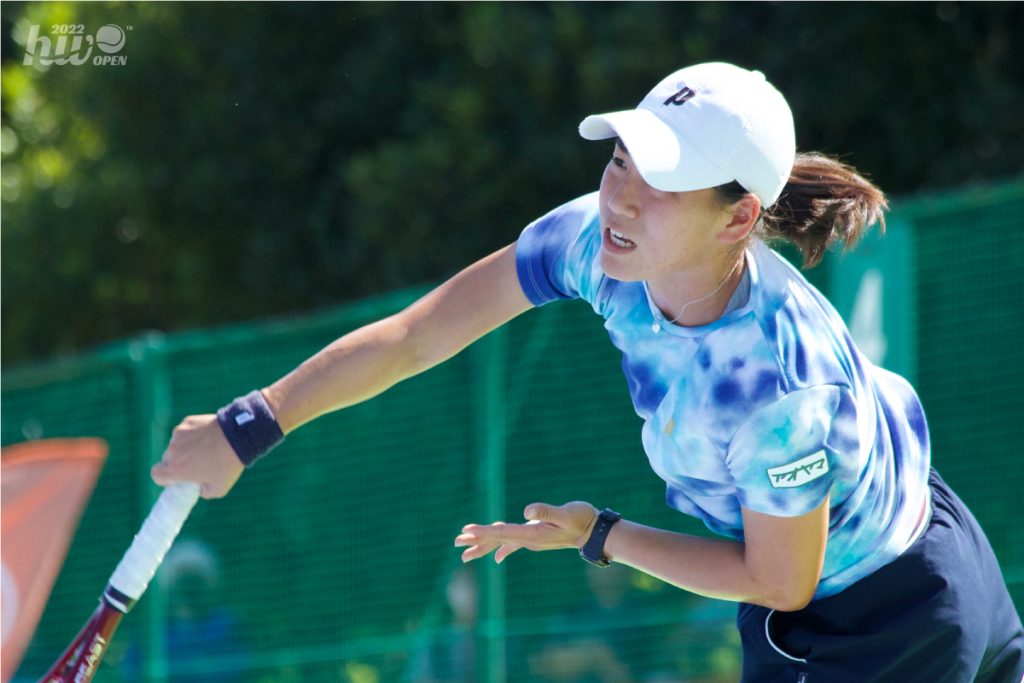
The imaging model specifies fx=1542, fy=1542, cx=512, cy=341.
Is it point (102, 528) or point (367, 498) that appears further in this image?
point (102, 528)

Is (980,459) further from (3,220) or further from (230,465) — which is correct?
(3,220)

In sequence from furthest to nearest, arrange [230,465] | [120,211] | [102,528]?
[120,211], [102,528], [230,465]

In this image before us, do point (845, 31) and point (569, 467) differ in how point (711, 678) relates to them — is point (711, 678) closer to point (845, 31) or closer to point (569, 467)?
point (569, 467)

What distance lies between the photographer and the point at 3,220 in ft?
40.1

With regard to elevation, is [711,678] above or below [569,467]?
below

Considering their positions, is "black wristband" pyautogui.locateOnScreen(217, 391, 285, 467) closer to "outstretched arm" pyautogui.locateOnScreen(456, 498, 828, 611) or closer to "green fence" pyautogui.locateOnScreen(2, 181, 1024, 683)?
"outstretched arm" pyautogui.locateOnScreen(456, 498, 828, 611)

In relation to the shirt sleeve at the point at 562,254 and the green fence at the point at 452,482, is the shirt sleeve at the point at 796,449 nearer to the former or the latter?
the shirt sleeve at the point at 562,254

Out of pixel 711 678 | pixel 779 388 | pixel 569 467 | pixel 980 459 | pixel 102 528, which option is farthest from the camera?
pixel 102 528

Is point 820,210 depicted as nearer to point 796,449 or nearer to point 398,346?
point 796,449

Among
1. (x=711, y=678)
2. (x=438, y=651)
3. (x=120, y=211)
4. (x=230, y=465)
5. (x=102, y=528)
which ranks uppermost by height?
(x=120, y=211)

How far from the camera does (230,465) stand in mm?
3045

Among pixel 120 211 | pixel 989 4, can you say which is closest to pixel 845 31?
pixel 989 4

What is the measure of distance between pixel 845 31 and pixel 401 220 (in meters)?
3.04

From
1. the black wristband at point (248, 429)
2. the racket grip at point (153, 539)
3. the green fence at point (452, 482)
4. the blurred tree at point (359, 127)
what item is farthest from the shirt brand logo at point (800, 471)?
the blurred tree at point (359, 127)
